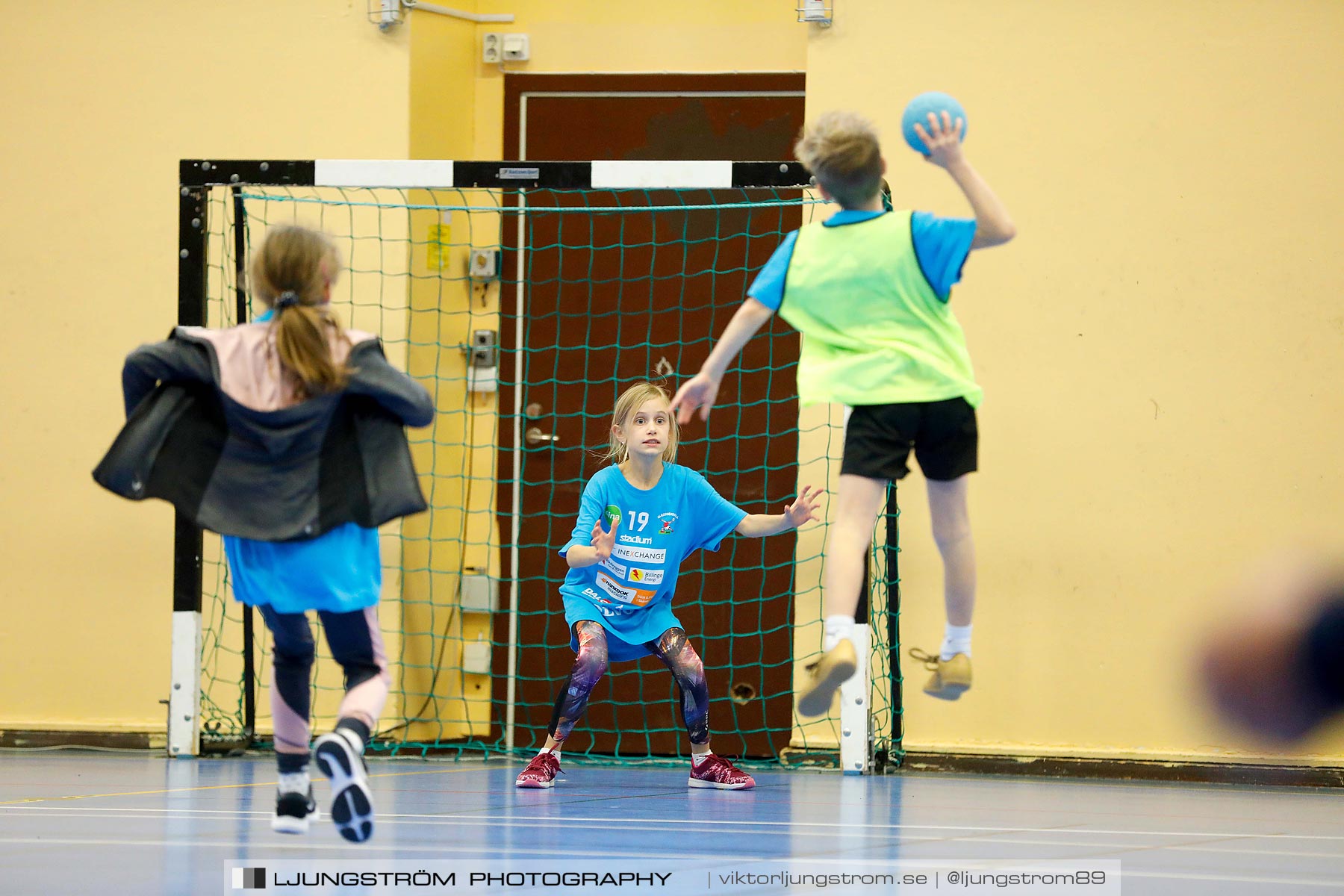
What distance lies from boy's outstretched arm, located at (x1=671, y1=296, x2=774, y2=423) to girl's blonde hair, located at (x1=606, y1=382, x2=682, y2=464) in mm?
1576

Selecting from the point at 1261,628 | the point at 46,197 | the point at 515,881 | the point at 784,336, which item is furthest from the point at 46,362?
the point at 1261,628

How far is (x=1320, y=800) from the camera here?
187 inches

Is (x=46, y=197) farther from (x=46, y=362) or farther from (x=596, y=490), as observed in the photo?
(x=596, y=490)

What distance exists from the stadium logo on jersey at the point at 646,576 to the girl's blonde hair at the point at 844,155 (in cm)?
195

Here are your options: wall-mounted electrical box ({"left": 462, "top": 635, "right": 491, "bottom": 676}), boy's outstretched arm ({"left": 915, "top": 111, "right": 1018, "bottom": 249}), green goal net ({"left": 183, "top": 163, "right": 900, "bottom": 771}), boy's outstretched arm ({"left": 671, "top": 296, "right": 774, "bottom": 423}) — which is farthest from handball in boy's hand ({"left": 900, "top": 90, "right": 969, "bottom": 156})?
wall-mounted electrical box ({"left": 462, "top": 635, "right": 491, "bottom": 676})

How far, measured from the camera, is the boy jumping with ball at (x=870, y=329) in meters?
3.01

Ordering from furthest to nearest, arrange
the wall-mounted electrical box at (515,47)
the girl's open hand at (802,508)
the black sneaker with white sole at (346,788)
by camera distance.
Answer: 1. the wall-mounted electrical box at (515,47)
2. the girl's open hand at (802,508)
3. the black sneaker with white sole at (346,788)

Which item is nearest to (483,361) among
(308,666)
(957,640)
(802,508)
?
(802,508)

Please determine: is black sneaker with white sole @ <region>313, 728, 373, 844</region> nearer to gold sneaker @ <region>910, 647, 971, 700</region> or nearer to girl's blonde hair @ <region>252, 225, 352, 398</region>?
girl's blonde hair @ <region>252, 225, 352, 398</region>

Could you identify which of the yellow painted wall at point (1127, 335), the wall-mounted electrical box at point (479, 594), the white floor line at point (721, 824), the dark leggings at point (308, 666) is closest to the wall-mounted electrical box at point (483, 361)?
the wall-mounted electrical box at point (479, 594)

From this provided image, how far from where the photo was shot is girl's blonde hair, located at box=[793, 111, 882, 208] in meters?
3.02

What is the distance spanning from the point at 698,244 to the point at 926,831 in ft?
9.83

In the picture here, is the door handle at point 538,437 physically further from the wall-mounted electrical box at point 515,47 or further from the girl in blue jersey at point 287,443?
the girl in blue jersey at point 287,443

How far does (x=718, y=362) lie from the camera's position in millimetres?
3059
